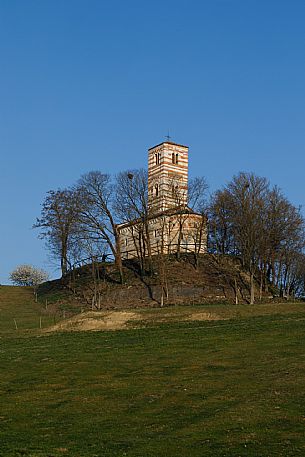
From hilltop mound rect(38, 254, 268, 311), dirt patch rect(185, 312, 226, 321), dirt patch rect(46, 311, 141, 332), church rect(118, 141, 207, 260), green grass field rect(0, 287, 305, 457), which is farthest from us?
church rect(118, 141, 207, 260)

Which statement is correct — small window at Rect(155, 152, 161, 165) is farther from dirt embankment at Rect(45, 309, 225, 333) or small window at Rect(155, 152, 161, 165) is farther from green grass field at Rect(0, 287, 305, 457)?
green grass field at Rect(0, 287, 305, 457)

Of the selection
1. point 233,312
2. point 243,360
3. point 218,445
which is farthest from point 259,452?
point 233,312

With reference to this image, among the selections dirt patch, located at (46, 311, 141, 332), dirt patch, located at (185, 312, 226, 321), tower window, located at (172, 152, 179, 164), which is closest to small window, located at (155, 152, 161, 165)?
tower window, located at (172, 152, 179, 164)

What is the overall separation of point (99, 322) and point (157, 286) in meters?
26.4

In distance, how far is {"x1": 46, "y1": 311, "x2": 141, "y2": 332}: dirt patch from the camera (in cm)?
4939

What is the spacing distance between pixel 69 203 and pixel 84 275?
1080cm

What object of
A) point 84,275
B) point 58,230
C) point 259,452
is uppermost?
point 58,230

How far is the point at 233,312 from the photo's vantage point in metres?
51.7

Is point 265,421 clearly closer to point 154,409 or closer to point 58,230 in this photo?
point 154,409

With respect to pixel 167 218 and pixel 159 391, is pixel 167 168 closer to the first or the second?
pixel 167 218

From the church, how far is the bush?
20.2 meters

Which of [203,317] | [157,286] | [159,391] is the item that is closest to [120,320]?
[203,317]

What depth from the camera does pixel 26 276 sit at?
4402 inches

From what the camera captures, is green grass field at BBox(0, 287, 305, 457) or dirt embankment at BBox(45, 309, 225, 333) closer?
A: green grass field at BBox(0, 287, 305, 457)
